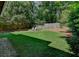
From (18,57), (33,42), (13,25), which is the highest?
(13,25)

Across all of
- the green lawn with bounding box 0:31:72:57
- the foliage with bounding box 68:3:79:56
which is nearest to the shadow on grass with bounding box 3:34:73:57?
the green lawn with bounding box 0:31:72:57

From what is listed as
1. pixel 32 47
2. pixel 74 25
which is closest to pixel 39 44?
pixel 32 47

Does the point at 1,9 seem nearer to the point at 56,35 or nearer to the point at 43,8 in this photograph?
the point at 43,8

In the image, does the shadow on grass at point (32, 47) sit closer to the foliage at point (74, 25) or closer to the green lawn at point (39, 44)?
the green lawn at point (39, 44)

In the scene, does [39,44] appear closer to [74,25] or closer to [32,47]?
[32,47]

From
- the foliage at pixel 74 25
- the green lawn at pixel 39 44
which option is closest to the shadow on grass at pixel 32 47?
the green lawn at pixel 39 44

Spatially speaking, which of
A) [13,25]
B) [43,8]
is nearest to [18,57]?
[13,25]
